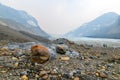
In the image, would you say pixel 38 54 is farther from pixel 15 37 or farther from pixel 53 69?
pixel 15 37

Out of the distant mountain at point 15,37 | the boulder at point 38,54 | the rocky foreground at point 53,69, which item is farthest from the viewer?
the distant mountain at point 15,37

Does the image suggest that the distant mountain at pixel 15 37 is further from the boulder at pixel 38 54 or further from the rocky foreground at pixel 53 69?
the boulder at pixel 38 54

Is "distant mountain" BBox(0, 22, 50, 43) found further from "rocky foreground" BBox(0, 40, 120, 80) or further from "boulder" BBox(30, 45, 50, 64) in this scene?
"boulder" BBox(30, 45, 50, 64)

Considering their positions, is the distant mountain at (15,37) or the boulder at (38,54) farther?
the distant mountain at (15,37)

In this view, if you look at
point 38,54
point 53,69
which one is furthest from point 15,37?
point 53,69

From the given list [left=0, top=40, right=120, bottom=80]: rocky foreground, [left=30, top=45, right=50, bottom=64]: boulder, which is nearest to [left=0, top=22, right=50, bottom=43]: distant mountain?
[left=0, top=40, right=120, bottom=80]: rocky foreground

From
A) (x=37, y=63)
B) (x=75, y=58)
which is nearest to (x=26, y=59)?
(x=37, y=63)

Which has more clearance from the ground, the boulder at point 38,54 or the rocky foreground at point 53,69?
the boulder at point 38,54

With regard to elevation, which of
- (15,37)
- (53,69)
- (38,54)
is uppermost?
(15,37)

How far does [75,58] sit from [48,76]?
4.05m

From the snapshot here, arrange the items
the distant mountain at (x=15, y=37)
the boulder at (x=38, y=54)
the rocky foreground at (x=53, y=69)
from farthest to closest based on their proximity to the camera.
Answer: the distant mountain at (x=15, y=37)
the boulder at (x=38, y=54)
the rocky foreground at (x=53, y=69)

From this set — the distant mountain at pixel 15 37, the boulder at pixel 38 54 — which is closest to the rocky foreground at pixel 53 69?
the boulder at pixel 38 54

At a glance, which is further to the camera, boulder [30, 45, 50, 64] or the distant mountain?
the distant mountain

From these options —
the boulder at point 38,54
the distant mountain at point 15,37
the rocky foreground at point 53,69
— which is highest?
the distant mountain at point 15,37
